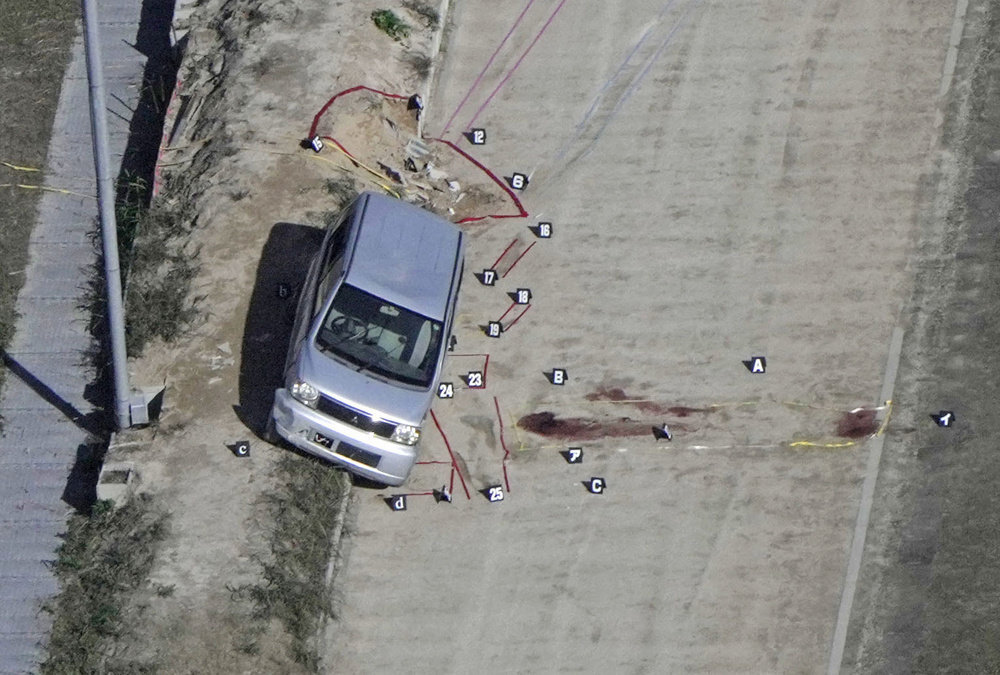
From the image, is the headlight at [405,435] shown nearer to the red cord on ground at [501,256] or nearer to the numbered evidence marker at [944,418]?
the red cord on ground at [501,256]

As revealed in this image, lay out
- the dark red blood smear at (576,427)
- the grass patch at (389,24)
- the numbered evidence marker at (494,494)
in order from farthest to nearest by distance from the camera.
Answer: the grass patch at (389,24), the dark red blood smear at (576,427), the numbered evidence marker at (494,494)

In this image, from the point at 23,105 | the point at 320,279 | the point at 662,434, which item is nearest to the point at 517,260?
the point at 662,434

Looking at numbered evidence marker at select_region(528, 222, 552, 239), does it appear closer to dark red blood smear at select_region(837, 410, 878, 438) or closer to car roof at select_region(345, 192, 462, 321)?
car roof at select_region(345, 192, 462, 321)

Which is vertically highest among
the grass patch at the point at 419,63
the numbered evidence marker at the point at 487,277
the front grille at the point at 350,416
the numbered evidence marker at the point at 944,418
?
the grass patch at the point at 419,63

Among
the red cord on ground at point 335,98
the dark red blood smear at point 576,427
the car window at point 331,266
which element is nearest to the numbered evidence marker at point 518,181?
the red cord on ground at point 335,98

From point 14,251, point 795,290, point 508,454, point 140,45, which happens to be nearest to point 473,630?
point 508,454

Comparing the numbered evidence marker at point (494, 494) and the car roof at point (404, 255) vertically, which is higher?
the car roof at point (404, 255)

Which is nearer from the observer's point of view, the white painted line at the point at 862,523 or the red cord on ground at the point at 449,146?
the white painted line at the point at 862,523

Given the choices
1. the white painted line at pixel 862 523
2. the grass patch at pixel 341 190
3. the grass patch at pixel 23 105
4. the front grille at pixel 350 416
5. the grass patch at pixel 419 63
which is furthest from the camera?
the grass patch at pixel 419 63
